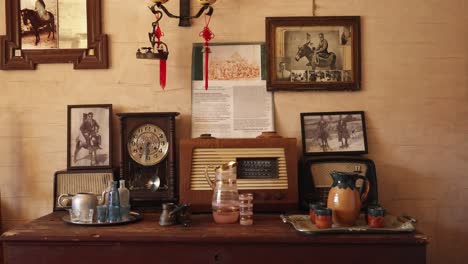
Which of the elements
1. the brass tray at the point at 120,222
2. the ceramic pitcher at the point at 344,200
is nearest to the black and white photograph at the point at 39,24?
the brass tray at the point at 120,222

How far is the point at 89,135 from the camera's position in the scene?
2447 mm

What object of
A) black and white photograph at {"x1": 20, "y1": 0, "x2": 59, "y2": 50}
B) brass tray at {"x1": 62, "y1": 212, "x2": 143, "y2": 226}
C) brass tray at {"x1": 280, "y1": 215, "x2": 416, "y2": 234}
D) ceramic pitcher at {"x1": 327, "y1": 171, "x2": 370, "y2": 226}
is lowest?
brass tray at {"x1": 280, "y1": 215, "x2": 416, "y2": 234}

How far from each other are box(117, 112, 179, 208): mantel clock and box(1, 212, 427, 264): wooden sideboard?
45cm

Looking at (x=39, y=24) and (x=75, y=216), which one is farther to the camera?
(x=39, y=24)

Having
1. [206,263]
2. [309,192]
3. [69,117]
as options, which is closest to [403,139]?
[309,192]

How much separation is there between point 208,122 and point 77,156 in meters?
0.66

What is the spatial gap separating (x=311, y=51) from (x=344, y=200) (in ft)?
2.78

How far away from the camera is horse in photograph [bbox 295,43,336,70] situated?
2.45m

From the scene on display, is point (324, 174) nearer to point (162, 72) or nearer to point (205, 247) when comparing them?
point (205, 247)

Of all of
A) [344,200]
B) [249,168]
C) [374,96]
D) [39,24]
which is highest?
[39,24]

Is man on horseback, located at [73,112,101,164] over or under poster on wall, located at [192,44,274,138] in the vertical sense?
under

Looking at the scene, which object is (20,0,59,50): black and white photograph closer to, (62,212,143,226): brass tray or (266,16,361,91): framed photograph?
(62,212,143,226): brass tray

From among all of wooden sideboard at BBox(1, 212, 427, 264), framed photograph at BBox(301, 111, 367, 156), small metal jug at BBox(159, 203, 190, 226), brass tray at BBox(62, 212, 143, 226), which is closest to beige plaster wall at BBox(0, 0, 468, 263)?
framed photograph at BBox(301, 111, 367, 156)

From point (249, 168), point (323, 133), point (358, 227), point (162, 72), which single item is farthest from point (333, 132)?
point (162, 72)
